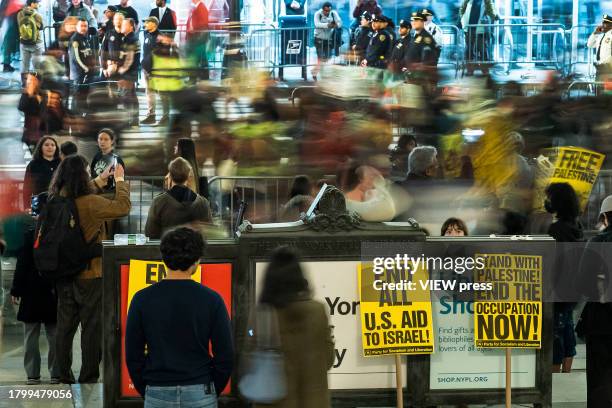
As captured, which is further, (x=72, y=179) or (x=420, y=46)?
(x=420, y=46)

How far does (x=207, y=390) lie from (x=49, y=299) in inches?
151

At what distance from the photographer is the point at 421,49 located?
13.6 metres

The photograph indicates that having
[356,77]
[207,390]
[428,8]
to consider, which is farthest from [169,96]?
[207,390]

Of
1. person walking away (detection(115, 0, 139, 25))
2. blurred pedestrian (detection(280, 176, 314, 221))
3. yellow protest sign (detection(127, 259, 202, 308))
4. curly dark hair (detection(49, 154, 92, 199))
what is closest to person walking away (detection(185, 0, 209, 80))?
person walking away (detection(115, 0, 139, 25))

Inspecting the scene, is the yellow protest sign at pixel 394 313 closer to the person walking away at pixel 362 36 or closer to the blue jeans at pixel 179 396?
the blue jeans at pixel 179 396

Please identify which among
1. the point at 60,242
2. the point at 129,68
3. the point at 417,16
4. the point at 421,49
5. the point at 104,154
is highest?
the point at 417,16

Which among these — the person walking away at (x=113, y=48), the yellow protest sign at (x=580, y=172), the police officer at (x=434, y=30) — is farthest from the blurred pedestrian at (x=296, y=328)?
the person walking away at (x=113, y=48)

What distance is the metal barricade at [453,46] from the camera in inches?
518

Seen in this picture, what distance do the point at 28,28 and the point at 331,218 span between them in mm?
6631

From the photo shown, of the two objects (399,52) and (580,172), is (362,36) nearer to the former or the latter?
(399,52)

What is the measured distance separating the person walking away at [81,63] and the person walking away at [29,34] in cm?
42

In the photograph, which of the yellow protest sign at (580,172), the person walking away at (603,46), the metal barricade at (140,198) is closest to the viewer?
the yellow protest sign at (580,172)

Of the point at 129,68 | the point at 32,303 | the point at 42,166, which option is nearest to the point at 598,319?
the point at 32,303

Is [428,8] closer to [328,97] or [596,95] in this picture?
[328,97]
